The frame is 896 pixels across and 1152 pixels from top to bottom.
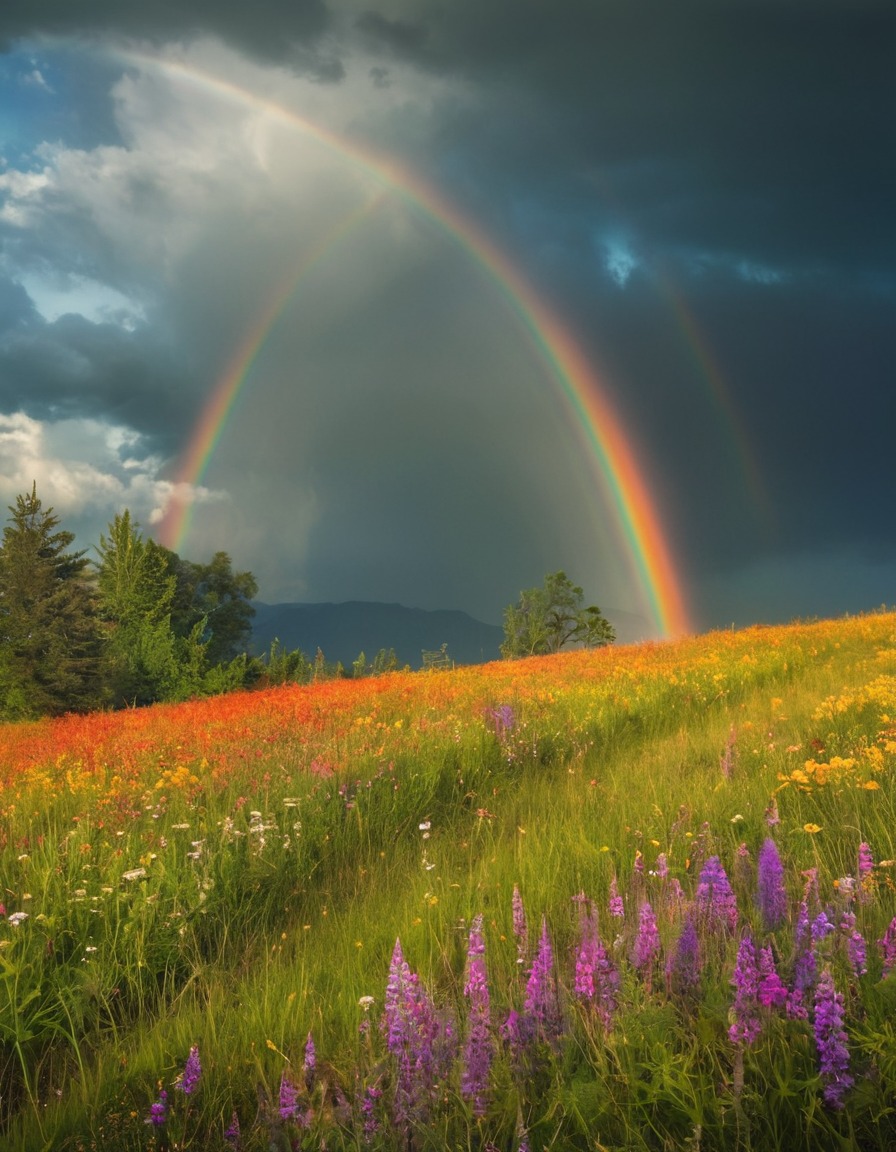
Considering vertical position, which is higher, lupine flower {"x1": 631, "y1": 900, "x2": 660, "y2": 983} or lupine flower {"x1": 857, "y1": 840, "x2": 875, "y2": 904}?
lupine flower {"x1": 857, "y1": 840, "x2": 875, "y2": 904}

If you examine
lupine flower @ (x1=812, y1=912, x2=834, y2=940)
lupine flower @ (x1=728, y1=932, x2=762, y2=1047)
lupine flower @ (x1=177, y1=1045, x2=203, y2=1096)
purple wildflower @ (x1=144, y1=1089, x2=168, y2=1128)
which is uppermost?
lupine flower @ (x1=812, y1=912, x2=834, y2=940)

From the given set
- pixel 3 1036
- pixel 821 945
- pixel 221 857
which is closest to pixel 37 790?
pixel 221 857

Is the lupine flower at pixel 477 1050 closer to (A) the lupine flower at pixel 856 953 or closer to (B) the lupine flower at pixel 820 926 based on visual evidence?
(B) the lupine flower at pixel 820 926

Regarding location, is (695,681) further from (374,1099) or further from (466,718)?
(374,1099)

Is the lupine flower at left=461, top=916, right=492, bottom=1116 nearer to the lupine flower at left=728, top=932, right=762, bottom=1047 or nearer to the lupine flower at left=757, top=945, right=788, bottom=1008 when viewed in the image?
the lupine flower at left=728, top=932, right=762, bottom=1047

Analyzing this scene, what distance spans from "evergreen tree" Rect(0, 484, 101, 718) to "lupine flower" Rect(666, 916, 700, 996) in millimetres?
28658

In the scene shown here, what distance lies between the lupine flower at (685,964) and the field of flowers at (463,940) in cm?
1

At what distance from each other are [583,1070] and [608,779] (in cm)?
457

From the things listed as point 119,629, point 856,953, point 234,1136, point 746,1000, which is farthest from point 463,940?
point 119,629

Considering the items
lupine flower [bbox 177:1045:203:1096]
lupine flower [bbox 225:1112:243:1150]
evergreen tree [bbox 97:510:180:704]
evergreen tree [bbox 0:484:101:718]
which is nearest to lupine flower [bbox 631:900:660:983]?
lupine flower [bbox 225:1112:243:1150]

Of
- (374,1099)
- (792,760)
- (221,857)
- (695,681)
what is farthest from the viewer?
(695,681)

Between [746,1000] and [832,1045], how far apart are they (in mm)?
225

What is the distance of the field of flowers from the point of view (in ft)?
6.75

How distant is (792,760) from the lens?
5668mm
